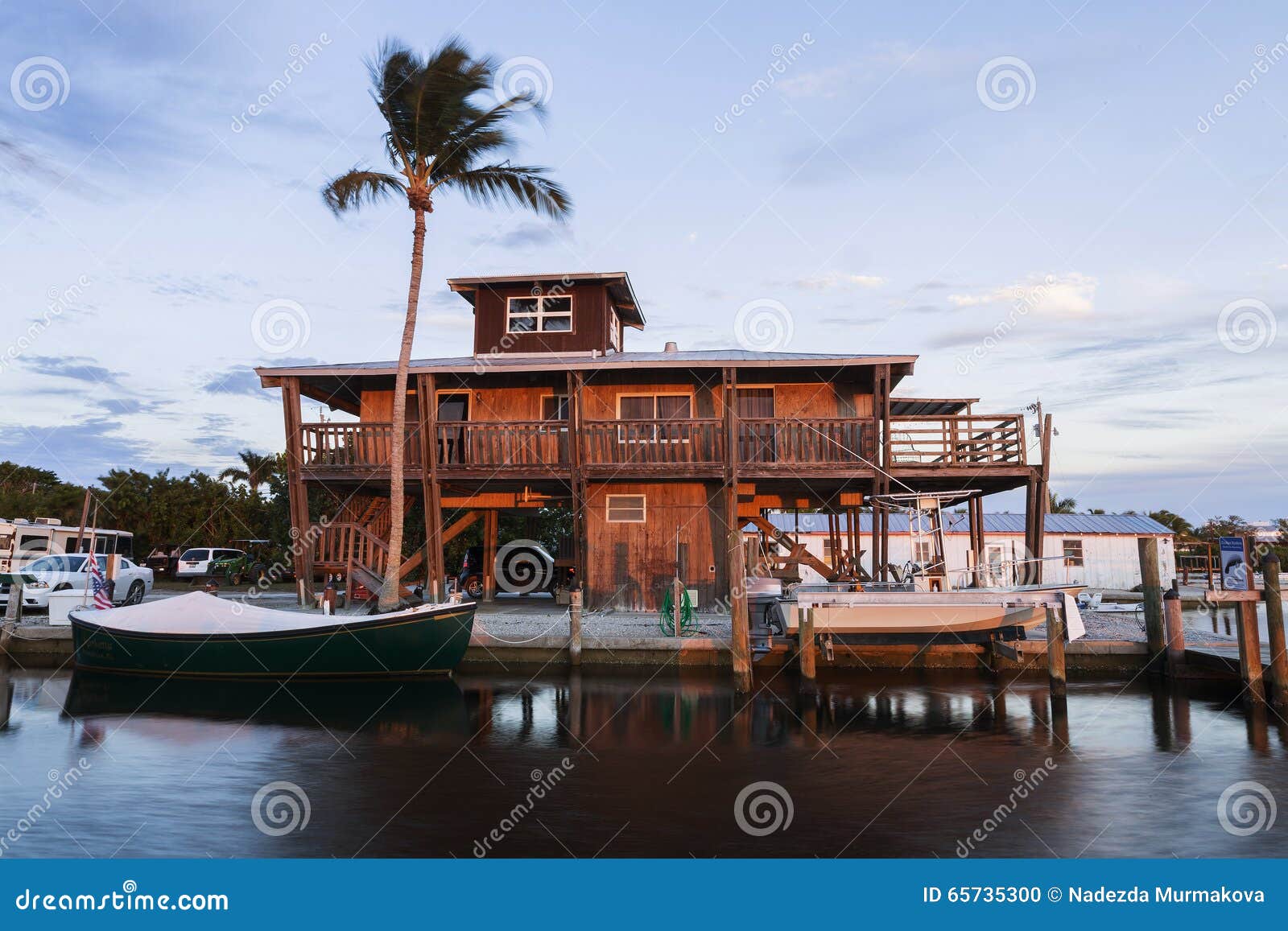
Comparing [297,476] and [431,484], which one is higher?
[297,476]

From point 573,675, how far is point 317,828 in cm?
784

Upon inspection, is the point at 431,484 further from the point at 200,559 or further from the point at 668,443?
the point at 200,559

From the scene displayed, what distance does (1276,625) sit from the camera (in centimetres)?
1398

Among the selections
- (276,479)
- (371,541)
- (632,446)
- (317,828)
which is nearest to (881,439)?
(632,446)

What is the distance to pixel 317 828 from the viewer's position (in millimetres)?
9523

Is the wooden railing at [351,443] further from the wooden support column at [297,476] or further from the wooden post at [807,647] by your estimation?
the wooden post at [807,647]

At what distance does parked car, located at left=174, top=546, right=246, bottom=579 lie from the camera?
3822 centimetres

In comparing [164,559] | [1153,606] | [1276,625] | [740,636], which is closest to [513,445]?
[740,636]

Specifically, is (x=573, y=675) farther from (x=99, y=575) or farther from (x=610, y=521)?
(x=99, y=575)

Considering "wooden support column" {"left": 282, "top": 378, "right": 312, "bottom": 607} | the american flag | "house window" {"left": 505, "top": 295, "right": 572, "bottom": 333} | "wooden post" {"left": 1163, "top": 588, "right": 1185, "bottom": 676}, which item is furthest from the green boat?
"wooden post" {"left": 1163, "top": 588, "right": 1185, "bottom": 676}

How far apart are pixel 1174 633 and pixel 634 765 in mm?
10832

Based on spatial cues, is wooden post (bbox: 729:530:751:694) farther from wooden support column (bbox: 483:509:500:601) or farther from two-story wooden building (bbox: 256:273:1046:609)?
wooden support column (bbox: 483:509:500:601)

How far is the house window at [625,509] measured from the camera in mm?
23531

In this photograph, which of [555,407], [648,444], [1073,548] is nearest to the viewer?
[648,444]
